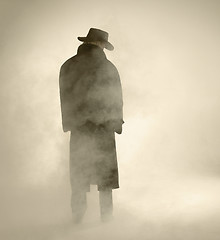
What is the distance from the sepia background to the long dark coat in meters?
0.27

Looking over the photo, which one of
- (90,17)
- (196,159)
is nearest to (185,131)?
(196,159)

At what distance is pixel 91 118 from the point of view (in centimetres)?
231

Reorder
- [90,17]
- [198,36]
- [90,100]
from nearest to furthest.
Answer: [90,100], [90,17], [198,36]

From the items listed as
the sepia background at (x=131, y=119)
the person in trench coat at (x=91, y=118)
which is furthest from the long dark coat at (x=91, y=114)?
the sepia background at (x=131, y=119)

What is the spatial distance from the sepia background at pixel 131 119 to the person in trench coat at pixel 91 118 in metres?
0.20

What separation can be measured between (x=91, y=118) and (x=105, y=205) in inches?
19.1

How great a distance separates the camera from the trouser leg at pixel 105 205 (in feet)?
7.55

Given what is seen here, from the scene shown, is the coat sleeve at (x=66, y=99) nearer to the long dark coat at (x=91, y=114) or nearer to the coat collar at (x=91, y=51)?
the long dark coat at (x=91, y=114)

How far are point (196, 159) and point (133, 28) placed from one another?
1404mm

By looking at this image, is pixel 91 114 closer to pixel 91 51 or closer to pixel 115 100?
pixel 115 100

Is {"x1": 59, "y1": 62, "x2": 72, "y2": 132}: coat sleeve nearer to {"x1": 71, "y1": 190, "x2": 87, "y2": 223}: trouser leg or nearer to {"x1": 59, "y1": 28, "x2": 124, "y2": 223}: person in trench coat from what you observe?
{"x1": 59, "y1": 28, "x2": 124, "y2": 223}: person in trench coat

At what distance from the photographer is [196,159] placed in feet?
13.3

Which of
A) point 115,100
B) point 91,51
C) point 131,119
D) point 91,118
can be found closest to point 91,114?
point 91,118

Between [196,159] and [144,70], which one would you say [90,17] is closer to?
[144,70]
